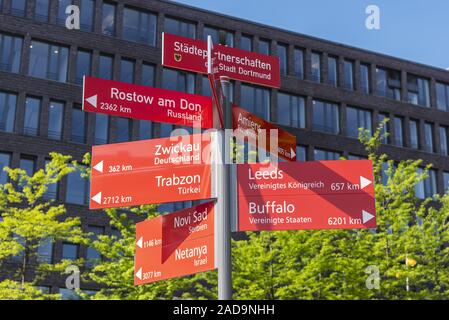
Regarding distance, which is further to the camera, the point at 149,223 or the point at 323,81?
the point at 323,81

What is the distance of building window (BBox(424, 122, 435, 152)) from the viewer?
55.0 m

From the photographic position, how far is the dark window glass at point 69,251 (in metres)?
40.2

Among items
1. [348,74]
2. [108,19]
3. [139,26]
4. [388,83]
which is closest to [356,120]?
[348,74]

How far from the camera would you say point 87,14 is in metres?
44.8

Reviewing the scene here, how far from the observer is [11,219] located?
76.0ft

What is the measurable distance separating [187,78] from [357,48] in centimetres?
1384

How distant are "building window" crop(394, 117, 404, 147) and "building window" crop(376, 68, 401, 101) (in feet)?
5.32

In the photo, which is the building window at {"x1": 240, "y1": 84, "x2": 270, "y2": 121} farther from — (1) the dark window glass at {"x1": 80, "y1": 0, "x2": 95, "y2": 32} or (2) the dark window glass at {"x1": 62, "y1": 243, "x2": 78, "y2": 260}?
(2) the dark window glass at {"x1": 62, "y1": 243, "x2": 78, "y2": 260}

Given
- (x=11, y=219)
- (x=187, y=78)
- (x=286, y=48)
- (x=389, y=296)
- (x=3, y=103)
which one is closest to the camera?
(x=11, y=219)

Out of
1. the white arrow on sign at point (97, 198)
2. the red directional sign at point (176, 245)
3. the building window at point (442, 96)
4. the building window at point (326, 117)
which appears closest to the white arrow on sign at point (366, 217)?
the red directional sign at point (176, 245)

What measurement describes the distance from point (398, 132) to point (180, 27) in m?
17.8
